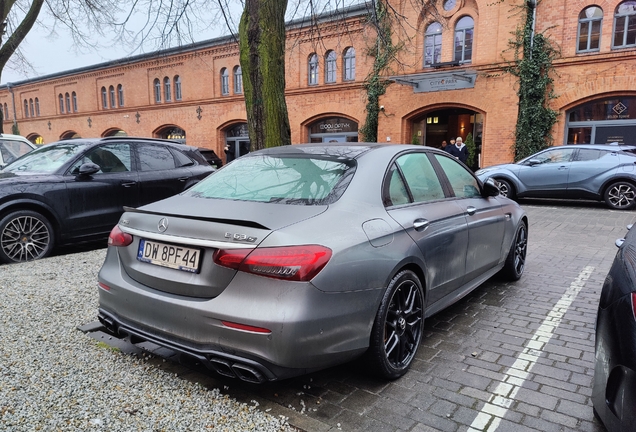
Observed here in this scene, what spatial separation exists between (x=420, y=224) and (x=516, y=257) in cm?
262

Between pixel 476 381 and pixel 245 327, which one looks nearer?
pixel 245 327

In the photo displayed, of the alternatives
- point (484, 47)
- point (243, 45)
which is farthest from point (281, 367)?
point (484, 47)

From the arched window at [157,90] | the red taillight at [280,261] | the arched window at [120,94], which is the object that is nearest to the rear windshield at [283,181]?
the red taillight at [280,261]

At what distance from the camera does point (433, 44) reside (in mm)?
19156

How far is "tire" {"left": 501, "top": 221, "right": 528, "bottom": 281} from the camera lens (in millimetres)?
5117

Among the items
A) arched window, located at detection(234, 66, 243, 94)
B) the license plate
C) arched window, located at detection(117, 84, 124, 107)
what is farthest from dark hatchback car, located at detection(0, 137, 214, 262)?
arched window, located at detection(117, 84, 124, 107)

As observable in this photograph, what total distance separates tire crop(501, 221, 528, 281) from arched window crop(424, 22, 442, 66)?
15239 millimetres

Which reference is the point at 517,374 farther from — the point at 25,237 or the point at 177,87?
the point at 177,87

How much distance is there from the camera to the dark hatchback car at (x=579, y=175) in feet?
37.5

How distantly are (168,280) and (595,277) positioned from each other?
5.12m

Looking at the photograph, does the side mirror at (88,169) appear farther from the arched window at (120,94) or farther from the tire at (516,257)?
the arched window at (120,94)

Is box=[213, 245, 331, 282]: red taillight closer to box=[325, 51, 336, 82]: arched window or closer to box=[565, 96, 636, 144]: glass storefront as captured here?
box=[565, 96, 636, 144]: glass storefront

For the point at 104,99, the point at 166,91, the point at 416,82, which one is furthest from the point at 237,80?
the point at 104,99

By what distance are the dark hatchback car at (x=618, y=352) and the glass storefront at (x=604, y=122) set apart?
54.8 feet
